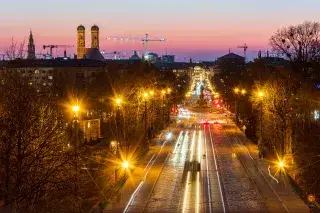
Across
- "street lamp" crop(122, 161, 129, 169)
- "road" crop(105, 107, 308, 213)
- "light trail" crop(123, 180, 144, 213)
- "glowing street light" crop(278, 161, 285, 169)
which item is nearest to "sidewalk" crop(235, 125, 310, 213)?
"road" crop(105, 107, 308, 213)

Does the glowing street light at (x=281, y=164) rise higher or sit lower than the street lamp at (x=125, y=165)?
lower

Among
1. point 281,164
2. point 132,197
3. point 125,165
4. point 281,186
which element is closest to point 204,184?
point 281,186

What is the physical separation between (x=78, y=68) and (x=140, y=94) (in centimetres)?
8718

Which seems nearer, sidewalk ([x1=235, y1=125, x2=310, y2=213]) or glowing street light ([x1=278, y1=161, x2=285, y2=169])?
sidewalk ([x1=235, y1=125, x2=310, y2=213])

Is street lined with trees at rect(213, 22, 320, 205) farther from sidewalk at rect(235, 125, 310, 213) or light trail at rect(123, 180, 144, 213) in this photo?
light trail at rect(123, 180, 144, 213)

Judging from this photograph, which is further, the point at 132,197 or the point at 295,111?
A: the point at 295,111

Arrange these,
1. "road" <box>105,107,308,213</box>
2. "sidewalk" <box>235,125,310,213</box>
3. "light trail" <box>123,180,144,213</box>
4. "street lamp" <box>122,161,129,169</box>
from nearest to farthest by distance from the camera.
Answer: "light trail" <box>123,180,144,213</box> → "sidewalk" <box>235,125,310,213</box> → "road" <box>105,107,308,213</box> → "street lamp" <box>122,161,129,169</box>

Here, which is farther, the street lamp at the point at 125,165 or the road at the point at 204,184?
the street lamp at the point at 125,165

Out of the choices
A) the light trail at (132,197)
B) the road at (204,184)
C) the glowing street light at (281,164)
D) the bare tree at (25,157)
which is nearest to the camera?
the bare tree at (25,157)

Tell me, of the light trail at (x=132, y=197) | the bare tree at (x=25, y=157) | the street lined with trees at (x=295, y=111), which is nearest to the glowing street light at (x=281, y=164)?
the street lined with trees at (x=295, y=111)

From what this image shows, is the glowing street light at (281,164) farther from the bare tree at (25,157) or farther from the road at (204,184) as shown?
the bare tree at (25,157)

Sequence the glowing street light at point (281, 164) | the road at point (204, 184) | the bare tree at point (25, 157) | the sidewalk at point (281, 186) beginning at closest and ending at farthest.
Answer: the bare tree at point (25, 157) → the sidewalk at point (281, 186) → the road at point (204, 184) → the glowing street light at point (281, 164)

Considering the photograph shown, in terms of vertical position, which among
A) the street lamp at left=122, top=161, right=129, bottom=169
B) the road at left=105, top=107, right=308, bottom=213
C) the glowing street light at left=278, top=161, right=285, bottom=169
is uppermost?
the street lamp at left=122, top=161, right=129, bottom=169

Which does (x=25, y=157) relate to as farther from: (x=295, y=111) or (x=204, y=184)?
(x=295, y=111)
